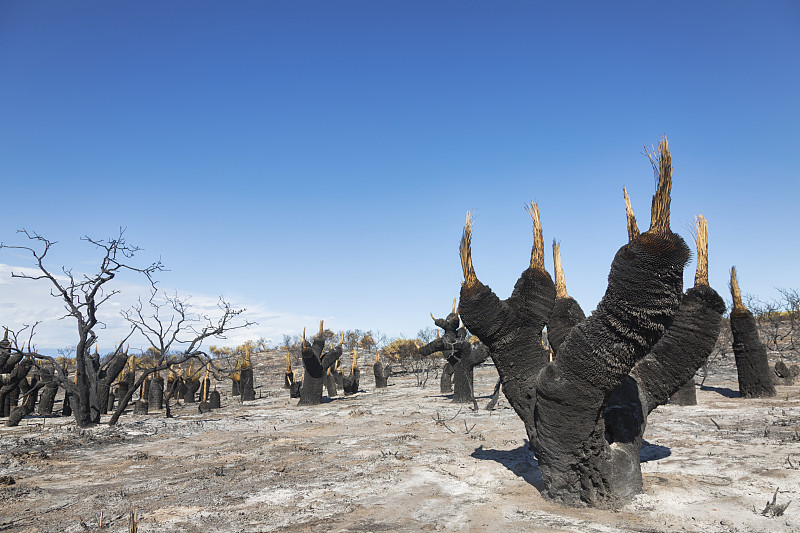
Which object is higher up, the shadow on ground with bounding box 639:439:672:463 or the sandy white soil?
the sandy white soil

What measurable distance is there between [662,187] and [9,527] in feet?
27.4

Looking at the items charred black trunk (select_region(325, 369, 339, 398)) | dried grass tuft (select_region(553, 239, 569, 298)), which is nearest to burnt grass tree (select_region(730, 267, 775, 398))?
dried grass tuft (select_region(553, 239, 569, 298))

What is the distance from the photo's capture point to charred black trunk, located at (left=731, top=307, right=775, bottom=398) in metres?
13.7

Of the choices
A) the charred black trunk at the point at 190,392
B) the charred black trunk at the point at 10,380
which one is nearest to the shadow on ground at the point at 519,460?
the charred black trunk at the point at 10,380

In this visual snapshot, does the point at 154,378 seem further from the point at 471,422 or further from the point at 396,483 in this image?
the point at 396,483

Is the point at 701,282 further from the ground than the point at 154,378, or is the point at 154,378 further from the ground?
the point at 701,282

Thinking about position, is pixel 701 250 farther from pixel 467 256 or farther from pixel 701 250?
pixel 467 256

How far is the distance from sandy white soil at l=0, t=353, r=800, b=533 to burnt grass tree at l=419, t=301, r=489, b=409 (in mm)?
2191

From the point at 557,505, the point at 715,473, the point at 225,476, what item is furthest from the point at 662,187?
the point at 225,476

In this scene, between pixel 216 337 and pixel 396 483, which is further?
pixel 216 337

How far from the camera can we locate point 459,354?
52.5 feet

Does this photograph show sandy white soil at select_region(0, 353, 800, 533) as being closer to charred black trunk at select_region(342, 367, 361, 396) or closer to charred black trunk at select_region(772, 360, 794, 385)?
charred black trunk at select_region(772, 360, 794, 385)

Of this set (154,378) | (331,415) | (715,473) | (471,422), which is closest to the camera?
(715,473)

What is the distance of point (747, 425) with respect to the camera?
10.1 m
